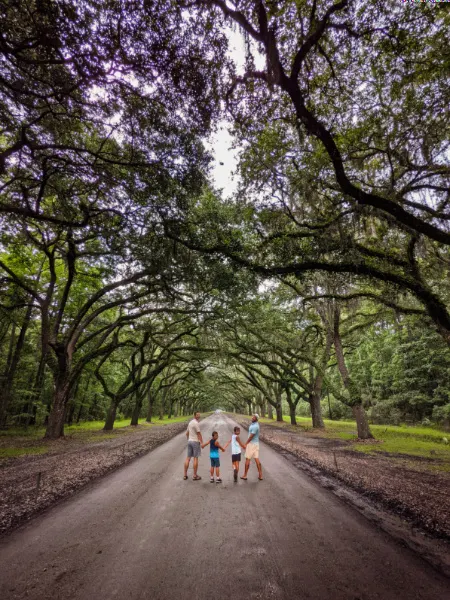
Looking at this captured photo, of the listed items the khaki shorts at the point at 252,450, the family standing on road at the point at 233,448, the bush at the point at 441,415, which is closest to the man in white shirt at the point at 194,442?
the family standing on road at the point at 233,448

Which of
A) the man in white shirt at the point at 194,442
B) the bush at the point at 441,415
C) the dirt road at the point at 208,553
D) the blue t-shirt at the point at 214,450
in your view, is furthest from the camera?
the bush at the point at 441,415

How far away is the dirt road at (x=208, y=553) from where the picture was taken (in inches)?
122

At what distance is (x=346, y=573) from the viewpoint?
336 centimetres

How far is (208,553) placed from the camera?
12.5 feet

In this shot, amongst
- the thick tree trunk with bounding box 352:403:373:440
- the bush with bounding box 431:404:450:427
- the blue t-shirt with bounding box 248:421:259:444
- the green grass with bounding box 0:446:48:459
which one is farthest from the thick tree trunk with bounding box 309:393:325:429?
the green grass with bounding box 0:446:48:459

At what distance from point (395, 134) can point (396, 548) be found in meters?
9.30

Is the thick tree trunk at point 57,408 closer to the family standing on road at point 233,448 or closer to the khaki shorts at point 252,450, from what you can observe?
the family standing on road at point 233,448

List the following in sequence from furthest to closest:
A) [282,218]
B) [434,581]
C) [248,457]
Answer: [282,218]
[248,457]
[434,581]

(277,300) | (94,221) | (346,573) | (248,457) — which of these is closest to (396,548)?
(346,573)

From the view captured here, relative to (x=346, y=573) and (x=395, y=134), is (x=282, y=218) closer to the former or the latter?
(x=395, y=134)

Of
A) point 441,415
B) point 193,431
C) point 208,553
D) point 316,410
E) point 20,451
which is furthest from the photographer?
point 441,415

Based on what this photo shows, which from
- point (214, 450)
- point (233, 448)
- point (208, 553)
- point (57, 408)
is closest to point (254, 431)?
point (233, 448)

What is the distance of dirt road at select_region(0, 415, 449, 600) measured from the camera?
309 cm

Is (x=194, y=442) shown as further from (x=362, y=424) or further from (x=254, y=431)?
(x=362, y=424)
